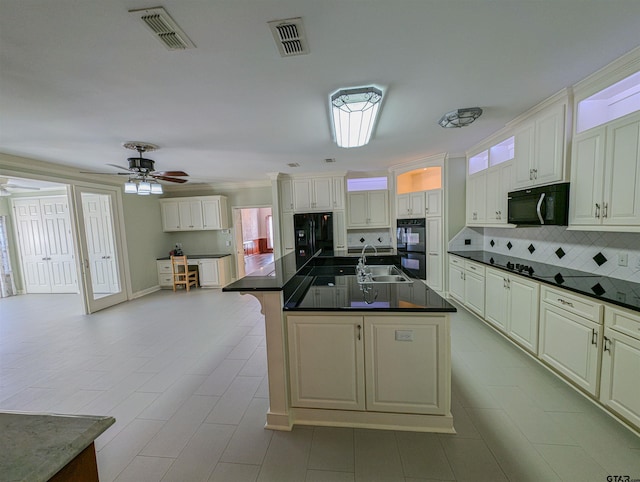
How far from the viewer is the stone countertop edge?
615 millimetres

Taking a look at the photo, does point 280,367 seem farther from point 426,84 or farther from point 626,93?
point 626,93

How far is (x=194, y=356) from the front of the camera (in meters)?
3.05

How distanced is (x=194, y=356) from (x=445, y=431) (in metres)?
2.69

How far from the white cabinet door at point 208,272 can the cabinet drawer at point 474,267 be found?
17.5 feet

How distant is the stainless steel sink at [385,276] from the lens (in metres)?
2.74

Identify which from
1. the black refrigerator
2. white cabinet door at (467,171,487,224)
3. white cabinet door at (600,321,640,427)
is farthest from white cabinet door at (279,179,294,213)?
white cabinet door at (600,321,640,427)

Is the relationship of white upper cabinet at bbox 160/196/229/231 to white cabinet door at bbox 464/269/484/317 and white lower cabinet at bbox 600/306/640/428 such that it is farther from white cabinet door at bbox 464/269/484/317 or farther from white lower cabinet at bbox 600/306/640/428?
white lower cabinet at bbox 600/306/640/428

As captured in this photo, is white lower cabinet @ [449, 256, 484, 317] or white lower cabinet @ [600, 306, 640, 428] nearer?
white lower cabinet @ [600, 306, 640, 428]

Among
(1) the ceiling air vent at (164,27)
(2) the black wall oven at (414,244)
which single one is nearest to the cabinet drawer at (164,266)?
(2) the black wall oven at (414,244)

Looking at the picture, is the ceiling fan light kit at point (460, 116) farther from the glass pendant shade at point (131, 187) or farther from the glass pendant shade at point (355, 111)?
the glass pendant shade at point (131, 187)

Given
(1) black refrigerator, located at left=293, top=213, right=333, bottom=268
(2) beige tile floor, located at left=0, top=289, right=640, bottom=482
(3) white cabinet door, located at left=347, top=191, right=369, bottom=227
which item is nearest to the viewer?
(2) beige tile floor, located at left=0, top=289, right=640, bottom=482

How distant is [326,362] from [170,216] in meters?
6.18

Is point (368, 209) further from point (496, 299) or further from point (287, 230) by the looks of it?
point (496, 299)

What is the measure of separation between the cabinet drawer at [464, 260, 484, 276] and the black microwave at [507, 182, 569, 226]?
2.54ft
